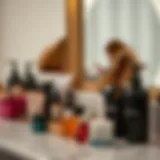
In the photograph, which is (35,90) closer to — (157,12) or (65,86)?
(65,86)

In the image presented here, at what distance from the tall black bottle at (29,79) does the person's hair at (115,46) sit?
43 cm

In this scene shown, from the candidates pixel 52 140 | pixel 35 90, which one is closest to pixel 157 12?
pixel 52 140

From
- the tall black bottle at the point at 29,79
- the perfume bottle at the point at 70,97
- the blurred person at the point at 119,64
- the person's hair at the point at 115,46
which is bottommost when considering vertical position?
the perfume bottle at the point at 70,97

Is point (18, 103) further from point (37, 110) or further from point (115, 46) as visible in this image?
point (115, 46)

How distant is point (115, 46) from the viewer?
146 cm

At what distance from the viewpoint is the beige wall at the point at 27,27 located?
1739 millimetres

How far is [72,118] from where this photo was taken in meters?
1.39

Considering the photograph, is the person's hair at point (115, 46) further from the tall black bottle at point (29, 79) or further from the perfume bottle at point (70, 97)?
the tall black bottle at point (29, 79)

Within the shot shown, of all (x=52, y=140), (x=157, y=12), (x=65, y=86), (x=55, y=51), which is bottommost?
(x=52, y=140)

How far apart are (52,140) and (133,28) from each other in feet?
1.39

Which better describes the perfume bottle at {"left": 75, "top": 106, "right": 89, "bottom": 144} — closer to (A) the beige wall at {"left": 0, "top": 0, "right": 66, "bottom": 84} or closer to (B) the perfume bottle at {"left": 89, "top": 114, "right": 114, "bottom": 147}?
(B) the perfume bottle at {"left": 89, "top": 114, "right": 114, "bottom": 147}

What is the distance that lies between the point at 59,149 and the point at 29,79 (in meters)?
0.69

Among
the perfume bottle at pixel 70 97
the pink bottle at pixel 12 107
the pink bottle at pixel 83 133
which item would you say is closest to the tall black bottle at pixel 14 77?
the pink bottle at pixel 12 107

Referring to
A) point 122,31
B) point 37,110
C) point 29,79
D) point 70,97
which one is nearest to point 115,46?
point 122,31
